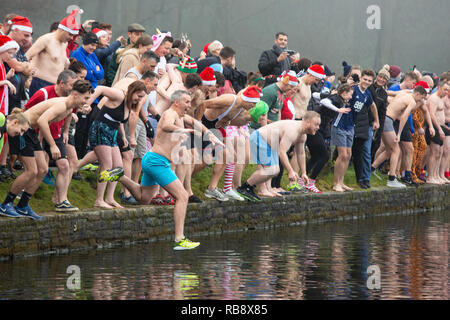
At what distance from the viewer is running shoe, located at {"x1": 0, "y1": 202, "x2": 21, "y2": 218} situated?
1127 centimetres

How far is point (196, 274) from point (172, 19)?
12353mm

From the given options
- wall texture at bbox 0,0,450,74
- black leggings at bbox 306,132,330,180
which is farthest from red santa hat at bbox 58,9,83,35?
wall texture at bbox 0,0,450,74

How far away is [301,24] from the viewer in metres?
25.6

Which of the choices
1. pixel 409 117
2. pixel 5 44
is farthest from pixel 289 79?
pixel 5 44

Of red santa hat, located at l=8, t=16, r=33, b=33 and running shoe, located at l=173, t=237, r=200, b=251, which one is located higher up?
red santa hat, located at l=8, t=16, r=33, b=33

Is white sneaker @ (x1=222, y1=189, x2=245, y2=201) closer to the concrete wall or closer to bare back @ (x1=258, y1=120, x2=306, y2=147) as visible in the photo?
the concrete wall

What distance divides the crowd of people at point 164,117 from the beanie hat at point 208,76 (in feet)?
0.07

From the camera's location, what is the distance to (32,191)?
1156 centimetres

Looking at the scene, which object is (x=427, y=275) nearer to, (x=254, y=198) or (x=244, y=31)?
(x=254, y=198)

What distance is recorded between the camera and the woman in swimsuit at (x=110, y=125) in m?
12.8

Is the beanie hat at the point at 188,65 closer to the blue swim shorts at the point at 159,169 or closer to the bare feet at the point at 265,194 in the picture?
the blue swim shorts at the point at 159,169

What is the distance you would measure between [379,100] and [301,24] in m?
7.66

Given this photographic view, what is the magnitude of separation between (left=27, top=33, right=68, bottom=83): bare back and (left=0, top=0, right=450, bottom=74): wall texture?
6105mm
